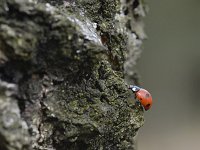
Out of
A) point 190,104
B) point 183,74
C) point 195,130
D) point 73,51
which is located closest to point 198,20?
point 183,74

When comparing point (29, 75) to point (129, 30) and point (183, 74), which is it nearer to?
point (129, 30)

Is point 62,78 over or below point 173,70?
below

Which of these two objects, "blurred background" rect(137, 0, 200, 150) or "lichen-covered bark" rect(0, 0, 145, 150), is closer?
"lichen-covered bark" rect(0, 0, 145, 150)

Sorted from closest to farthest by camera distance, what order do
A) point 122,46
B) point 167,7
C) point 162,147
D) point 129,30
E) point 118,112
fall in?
1. point 118,112
2. point 122,46
3. point 129,30
4. point 162,147
5. point 167,7

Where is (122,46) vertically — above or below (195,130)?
below

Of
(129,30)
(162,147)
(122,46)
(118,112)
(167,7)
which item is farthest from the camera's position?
(167,7)

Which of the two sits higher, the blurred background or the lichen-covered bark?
the blurred background
